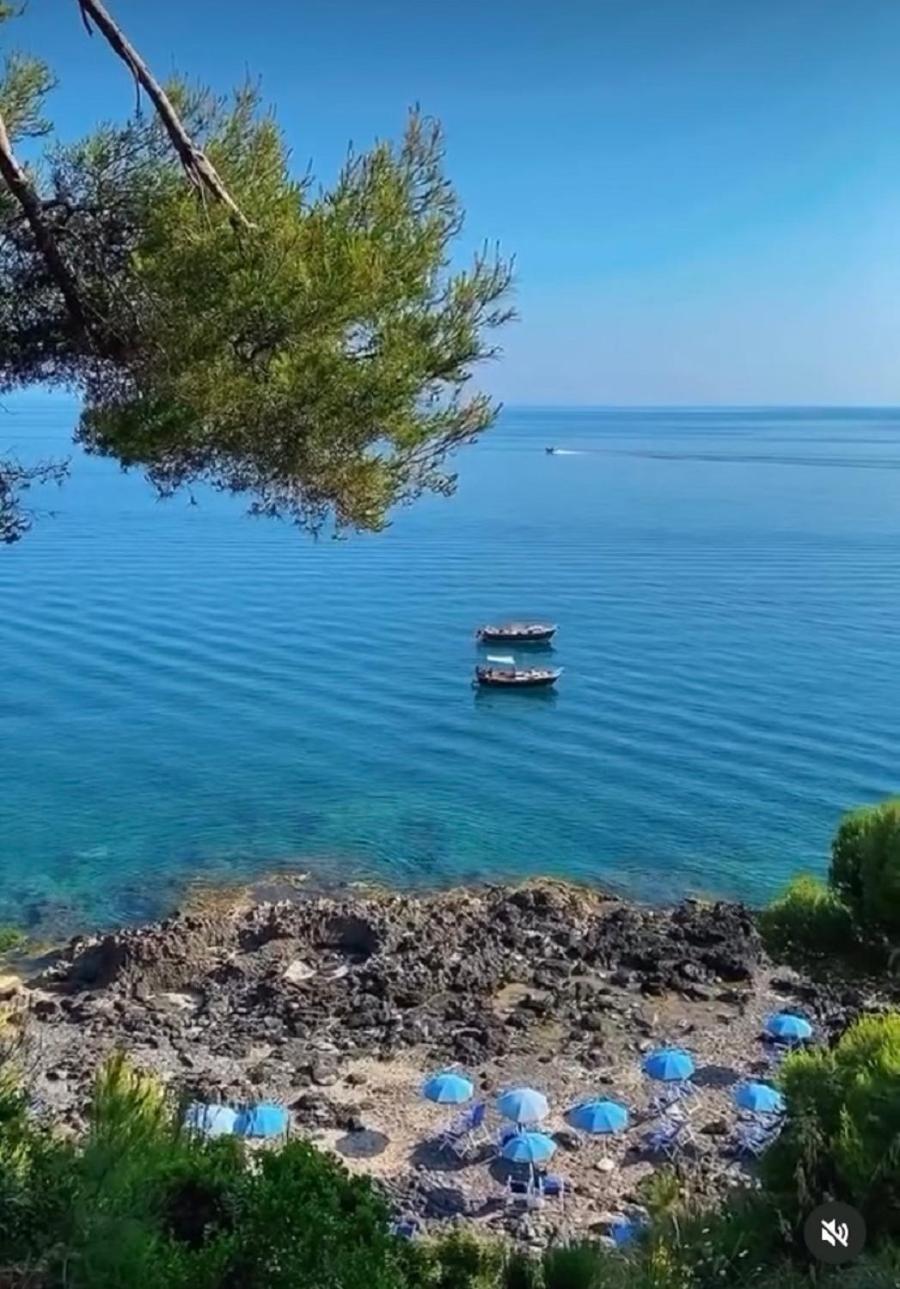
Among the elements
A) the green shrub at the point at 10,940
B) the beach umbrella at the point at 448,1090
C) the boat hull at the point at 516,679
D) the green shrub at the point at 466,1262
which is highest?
the green shrub at the point at 466,1262

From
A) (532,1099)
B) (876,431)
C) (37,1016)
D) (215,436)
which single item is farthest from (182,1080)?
(876,431)

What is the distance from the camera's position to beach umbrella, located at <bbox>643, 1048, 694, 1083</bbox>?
1255 cm

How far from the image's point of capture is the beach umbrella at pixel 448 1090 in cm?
1211

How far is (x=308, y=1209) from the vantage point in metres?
5.34

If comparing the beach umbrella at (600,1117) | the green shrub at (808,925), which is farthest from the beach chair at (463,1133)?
the green shrub at (808,925)

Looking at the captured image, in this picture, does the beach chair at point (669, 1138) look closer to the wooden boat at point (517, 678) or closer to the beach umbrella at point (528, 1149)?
the beach umbrella at point (528, 1149)

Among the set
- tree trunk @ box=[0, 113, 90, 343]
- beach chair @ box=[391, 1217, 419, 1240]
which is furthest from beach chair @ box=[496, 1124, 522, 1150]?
tree trunk @ box=[0, 113, 90, 343]

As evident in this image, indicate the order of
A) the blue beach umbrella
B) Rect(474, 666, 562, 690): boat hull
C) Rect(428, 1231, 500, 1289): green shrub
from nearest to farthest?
Rect(428, 1231, 500, 1289): green shrub → the blue beach umbrella → Rect(474, 666, 562, 690): boat hull

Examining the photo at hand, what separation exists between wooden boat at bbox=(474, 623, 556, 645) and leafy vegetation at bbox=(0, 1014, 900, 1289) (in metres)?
28.4

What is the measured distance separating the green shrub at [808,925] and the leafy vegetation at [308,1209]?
929 mm

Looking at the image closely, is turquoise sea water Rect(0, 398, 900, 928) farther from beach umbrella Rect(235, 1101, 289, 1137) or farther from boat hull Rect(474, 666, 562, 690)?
beach umbrella Rect(235, 1101, 289, 1137)

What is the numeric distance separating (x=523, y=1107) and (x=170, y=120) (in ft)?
32.7

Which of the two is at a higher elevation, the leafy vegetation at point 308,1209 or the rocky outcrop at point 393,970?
the leafy vegetation at point 308,1209

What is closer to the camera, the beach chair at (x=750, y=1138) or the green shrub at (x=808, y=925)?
the green shrub at (x=808, y=925)
